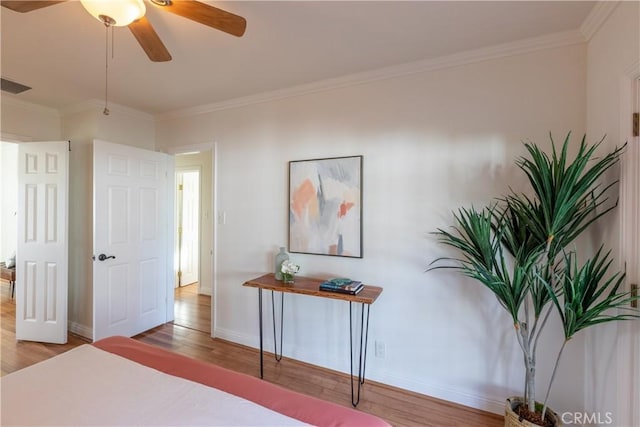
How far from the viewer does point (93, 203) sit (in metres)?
2.78

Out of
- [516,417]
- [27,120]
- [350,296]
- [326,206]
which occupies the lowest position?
[516,417]

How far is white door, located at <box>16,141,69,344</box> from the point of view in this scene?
2869 mm

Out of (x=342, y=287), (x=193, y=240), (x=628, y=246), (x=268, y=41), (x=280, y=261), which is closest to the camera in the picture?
(x=628, y=246)

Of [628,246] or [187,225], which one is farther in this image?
[187,225]

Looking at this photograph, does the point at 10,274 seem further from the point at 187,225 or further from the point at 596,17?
the point at 596,17

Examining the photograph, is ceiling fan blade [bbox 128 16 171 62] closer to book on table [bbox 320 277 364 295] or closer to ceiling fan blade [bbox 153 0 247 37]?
ceiling fan blade [bbox 153 0 247 37]

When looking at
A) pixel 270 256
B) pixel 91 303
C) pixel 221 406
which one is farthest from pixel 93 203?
pixel 221 406

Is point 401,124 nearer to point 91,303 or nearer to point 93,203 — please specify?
point 93,203

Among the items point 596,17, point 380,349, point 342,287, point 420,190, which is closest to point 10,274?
point 342,287

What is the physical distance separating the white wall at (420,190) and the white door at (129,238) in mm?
1299

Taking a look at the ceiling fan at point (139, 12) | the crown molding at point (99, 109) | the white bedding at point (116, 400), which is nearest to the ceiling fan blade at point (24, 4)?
the ceiling fan at point (139, 12)

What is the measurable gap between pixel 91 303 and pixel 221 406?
281 centimetres

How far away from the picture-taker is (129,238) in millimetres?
3049

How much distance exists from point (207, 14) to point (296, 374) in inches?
101
